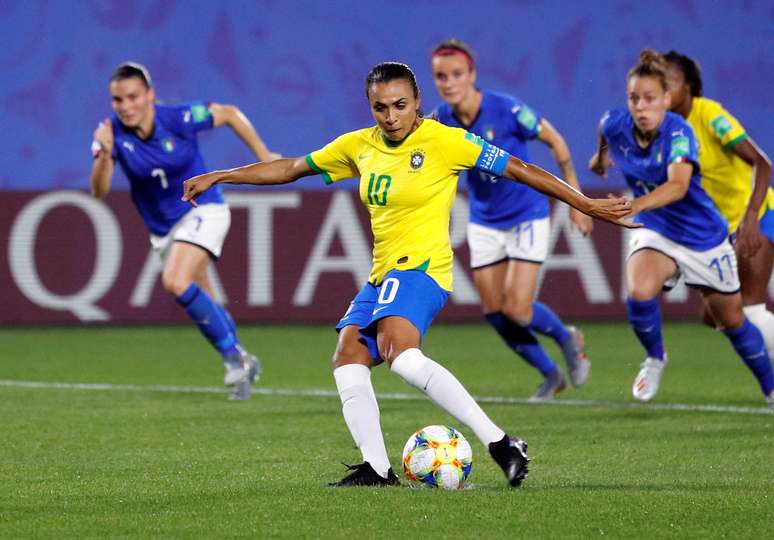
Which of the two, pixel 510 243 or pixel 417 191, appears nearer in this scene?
pixel 417 191

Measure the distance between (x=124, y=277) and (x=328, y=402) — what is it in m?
6.46

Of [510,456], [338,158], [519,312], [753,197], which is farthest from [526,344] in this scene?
[510,456]

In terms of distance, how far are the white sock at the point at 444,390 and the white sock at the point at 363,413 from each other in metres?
0.24

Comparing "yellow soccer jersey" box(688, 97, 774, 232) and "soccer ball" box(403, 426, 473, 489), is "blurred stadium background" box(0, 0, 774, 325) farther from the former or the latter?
"soccer ball" box(403, 426, 473, 489)

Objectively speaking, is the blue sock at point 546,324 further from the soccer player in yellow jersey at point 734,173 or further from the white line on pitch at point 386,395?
the soccer player in yellow jersey at point 734,173

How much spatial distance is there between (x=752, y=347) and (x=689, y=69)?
1706mm

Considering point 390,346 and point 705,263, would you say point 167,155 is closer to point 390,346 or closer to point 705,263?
point 705,263

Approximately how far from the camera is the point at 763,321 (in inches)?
388

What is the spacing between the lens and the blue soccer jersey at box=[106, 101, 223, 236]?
34.2 ft

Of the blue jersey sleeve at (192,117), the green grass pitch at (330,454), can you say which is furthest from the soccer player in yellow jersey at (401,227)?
the blue jersey sleeve at (192,117)

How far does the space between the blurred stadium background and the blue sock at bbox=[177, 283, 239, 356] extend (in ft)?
18.8

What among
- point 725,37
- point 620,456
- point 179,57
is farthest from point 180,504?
point 725,37

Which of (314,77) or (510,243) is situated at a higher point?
(314,77)

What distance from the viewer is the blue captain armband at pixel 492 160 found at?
644 centimetres
